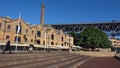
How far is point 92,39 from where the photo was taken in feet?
303

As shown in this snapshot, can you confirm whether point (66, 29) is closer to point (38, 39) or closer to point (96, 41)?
point (96, 41)

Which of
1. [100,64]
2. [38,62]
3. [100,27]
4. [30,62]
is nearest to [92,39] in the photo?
[100,27]

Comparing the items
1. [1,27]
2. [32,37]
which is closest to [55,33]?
[32,37]

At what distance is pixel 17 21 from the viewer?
6269 cm

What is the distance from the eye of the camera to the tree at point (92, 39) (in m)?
92.1

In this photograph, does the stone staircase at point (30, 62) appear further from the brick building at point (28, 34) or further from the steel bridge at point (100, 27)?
the steel bridge at point (100, 27)

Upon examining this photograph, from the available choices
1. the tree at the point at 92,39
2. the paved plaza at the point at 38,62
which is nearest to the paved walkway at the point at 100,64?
the paved plaza at the point at 38,62

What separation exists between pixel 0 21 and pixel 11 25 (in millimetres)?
3909

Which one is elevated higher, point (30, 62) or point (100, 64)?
point (30, 62)

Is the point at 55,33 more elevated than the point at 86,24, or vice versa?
the point at 86,24

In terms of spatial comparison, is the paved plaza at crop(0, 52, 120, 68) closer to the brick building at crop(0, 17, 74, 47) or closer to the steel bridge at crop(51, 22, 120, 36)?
the brick building at crop(0, 17, 74, 47)

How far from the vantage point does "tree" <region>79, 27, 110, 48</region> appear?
9209 centimetres

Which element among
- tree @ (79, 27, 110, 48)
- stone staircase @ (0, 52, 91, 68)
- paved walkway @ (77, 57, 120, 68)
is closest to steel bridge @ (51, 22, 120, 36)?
tree @ (79, 27, 110, 48)

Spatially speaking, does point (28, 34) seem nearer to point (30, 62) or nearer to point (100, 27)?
point (30, 62)
